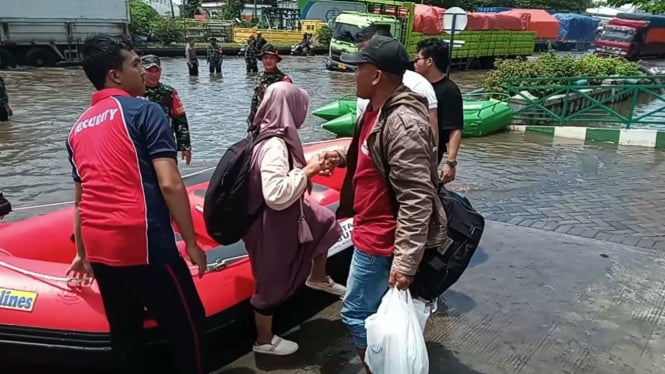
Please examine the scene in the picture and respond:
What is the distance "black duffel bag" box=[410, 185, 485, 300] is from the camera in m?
2.44

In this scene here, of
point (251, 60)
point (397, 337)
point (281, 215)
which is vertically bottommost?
point (251, 60)

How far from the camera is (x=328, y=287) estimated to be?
363cm

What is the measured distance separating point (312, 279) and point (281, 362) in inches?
22.4

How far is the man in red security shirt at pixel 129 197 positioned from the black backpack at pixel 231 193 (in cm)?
43

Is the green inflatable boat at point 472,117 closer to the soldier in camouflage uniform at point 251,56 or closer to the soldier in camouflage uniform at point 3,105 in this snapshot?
the soldier in camouflage uniform at point 3,105

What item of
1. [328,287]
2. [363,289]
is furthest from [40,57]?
[363,289]

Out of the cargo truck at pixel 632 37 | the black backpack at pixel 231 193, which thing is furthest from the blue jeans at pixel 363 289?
the cargo truck at pixel 632 37

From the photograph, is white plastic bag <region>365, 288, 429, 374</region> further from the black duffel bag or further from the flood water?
the flood water

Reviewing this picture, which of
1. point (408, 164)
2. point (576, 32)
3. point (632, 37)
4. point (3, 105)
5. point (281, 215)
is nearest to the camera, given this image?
point (408, 164)

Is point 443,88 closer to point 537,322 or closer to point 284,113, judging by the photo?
point 284,113

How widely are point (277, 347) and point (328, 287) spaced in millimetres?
535

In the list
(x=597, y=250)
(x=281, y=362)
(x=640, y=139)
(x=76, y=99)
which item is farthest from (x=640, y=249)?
(x=76, y=99)

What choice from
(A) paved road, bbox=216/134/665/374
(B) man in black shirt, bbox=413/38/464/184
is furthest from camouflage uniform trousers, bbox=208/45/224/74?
(B) man in black shirt, bbox=413/38/464/184

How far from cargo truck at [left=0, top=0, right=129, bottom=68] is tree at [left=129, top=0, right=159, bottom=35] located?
8.04 metres
